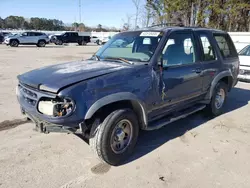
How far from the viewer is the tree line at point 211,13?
65.5 feet

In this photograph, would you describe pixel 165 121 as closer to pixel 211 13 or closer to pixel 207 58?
pixel 207 58

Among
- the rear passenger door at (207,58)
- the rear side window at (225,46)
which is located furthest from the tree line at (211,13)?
the rear passenger door at (207,58)

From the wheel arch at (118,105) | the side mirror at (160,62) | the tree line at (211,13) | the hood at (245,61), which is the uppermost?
the tree line at (211,13)

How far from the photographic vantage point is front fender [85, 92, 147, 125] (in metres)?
2.71

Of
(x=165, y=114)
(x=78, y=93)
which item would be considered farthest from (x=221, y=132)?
(x=78, y=93)

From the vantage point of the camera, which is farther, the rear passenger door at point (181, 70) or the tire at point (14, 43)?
the tire at point (14, 43)

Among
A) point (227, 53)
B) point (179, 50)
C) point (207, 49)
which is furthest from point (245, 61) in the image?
point (179, 50)

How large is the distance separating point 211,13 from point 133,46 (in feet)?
67.7

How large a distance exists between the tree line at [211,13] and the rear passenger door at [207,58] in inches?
599

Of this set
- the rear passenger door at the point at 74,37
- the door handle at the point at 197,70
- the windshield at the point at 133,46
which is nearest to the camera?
the windshield at the point at 133,46

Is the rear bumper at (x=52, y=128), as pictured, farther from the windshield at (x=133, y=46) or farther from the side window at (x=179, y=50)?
the side window at (x=179, y=50)

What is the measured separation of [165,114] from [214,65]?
1645 mm

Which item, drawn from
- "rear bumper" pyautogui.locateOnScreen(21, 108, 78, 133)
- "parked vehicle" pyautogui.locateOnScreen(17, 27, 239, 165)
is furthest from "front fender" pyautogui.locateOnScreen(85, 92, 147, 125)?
"rear bumper" pyautogui.locateOnScreen(21, 108, 78, 133)

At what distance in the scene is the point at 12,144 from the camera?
12.2 feet
